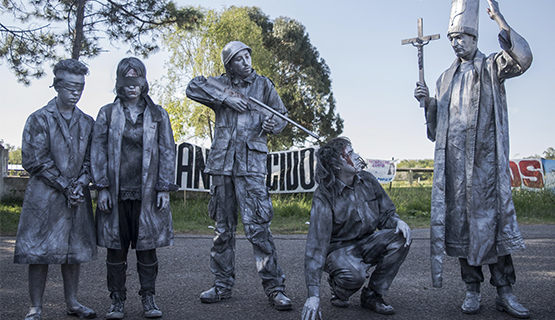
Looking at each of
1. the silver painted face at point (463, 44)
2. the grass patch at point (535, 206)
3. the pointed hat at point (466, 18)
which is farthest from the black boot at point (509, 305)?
the grass patch at point (535, 206)

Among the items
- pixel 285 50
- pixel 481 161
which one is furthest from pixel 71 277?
pixel 285 50

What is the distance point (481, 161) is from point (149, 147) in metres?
2.61

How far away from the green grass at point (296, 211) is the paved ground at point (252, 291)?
262cm

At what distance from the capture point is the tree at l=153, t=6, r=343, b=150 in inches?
880

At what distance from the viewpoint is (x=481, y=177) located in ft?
12.4

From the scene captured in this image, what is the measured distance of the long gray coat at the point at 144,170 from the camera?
3633mm

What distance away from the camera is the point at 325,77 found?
36.1m

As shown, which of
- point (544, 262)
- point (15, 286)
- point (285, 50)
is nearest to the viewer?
point (15, 286)

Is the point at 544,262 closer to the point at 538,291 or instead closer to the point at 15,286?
the point at 538,291

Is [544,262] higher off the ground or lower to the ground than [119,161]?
lower

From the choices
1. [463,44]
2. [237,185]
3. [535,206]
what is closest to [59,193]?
[237,185]

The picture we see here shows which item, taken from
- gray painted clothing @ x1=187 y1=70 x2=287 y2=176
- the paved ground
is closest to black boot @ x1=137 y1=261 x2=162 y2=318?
the paved ground

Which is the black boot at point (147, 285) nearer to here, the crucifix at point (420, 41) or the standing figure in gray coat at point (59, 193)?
the standing figure in gray coat at point (59, 193)

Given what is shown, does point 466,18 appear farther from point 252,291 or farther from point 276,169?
point 276,169
